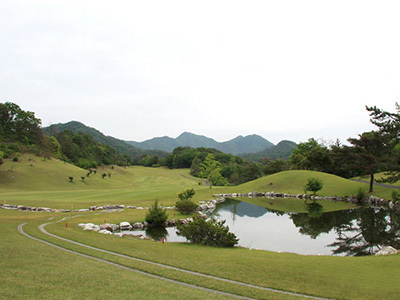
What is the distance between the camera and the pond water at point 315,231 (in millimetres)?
18312

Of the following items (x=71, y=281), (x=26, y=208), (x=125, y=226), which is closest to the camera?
(x=71, y=281)

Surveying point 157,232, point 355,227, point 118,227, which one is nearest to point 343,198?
point 355,227

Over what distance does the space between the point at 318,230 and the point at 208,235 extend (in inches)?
491

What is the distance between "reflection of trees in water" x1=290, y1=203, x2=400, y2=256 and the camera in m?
18.3

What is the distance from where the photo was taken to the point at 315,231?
23.6 m

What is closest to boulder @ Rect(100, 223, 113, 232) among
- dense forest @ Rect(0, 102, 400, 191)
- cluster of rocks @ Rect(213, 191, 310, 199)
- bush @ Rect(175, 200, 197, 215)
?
bush @ Rect(175, 200, 197, 215)

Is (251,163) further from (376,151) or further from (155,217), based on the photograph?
(155,217)

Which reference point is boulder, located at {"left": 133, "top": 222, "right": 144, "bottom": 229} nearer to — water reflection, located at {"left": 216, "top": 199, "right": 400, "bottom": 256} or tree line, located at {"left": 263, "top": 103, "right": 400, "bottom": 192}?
water reflection, located at {"left": 216, "top": 199, "right": 400, "bottom": 256}

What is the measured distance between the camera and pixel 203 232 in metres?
16.4

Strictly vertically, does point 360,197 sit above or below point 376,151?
below

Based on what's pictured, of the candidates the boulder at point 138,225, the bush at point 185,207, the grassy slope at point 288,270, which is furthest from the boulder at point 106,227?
the bush at point 185,207

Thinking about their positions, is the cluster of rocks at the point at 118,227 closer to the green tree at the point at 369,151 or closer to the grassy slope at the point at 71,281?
the grassy slope at the point at 71,281

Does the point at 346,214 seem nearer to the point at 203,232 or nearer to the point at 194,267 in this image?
the point at 203,232

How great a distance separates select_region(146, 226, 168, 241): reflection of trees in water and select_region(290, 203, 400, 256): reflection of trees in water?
37.4 ft
